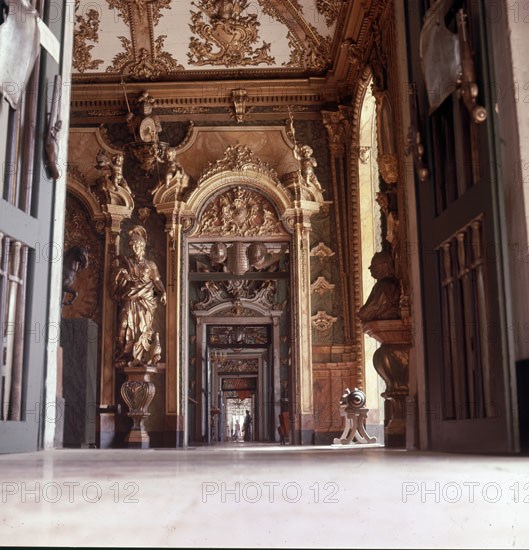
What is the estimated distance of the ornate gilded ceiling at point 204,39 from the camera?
11055 millimetres

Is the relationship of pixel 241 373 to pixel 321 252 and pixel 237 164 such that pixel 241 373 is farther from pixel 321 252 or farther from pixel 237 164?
pixel 237 164

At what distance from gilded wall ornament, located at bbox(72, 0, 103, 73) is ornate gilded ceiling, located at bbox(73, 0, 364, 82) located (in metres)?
0.01

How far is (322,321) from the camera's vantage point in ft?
37.1

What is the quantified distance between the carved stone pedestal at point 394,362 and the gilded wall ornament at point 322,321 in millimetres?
4228

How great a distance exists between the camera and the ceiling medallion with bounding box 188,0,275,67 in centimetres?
1115

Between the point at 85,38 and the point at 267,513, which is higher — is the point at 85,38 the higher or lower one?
the higher one

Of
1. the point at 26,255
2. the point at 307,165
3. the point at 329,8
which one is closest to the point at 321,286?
the point at 307,165

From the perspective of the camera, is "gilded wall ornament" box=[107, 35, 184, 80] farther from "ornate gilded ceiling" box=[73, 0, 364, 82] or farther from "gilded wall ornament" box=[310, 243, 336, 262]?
"gilded wall ornament" box=[310, 243, 336, 262]

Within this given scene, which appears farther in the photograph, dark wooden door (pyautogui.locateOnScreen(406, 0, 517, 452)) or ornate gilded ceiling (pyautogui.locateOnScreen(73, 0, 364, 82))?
ornate gilded ceiling (pyautogui.locateOnScreen(73, 0, 364, 82))

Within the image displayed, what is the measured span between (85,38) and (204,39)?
172cm

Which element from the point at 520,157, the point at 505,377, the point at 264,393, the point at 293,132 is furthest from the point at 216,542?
the point at 264,393

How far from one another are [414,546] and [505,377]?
8.15ft

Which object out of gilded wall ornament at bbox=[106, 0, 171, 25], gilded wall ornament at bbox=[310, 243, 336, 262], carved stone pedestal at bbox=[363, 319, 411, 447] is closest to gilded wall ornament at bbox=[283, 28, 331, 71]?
gilded wall ornament at bbox=[106, 0, 171, 25]

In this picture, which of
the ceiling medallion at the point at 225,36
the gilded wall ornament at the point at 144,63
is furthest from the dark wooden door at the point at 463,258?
the gilded wall ornament at the point at 144,63
